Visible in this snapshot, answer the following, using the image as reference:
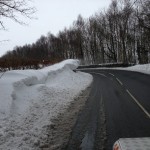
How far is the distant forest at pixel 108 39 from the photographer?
58562 mm

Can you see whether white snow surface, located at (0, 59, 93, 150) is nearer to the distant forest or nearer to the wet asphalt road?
the wet asphalt road

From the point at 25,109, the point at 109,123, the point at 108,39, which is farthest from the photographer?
the point at 108,39

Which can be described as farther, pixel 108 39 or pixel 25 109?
pixel 108 39

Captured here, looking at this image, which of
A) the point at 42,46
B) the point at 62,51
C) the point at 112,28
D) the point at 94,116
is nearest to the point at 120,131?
the point at 94,116

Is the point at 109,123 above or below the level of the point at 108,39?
below

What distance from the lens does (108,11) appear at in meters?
76.4

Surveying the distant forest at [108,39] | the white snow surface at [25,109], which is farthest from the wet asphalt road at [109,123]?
the distant forest at [108,39]

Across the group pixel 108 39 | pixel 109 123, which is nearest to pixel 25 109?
pixel 109 123

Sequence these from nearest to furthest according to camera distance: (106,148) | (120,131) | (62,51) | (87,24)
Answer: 1. (106,148)
2. (120,131)
3. (87,24)
4. (62,51)

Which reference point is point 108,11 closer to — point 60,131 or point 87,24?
point 87,24

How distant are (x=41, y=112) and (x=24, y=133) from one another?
3424 millimetres

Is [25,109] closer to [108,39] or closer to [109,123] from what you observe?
[109,123]

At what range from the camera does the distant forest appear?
58562 millimetres

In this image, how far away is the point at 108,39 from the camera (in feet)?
261
